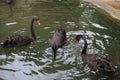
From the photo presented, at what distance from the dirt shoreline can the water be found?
0.90 ft

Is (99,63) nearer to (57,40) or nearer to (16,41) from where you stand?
(57,40)

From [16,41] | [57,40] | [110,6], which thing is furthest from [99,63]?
[110,6]

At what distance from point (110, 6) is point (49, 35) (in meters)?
4.37

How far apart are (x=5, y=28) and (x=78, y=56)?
3357mm

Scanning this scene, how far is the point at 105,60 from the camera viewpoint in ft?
31.4

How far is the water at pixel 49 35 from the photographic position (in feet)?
31.3

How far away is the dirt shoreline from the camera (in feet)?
48.2

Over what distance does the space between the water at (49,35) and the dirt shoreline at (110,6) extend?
0.90ft

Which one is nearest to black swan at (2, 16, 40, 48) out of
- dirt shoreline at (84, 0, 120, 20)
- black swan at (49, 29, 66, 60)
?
black swan at (49, 29, 66, 60)

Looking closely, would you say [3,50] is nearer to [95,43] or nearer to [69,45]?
[69,45]

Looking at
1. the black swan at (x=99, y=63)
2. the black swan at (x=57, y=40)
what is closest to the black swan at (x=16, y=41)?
the black swan at (x=57, y=40)

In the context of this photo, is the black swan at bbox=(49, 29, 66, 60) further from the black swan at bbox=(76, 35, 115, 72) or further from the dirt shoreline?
the dirt shoreline

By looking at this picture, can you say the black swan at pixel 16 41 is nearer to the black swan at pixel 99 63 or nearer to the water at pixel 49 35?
the water at pixel 49 35

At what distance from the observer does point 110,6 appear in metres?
15.6
